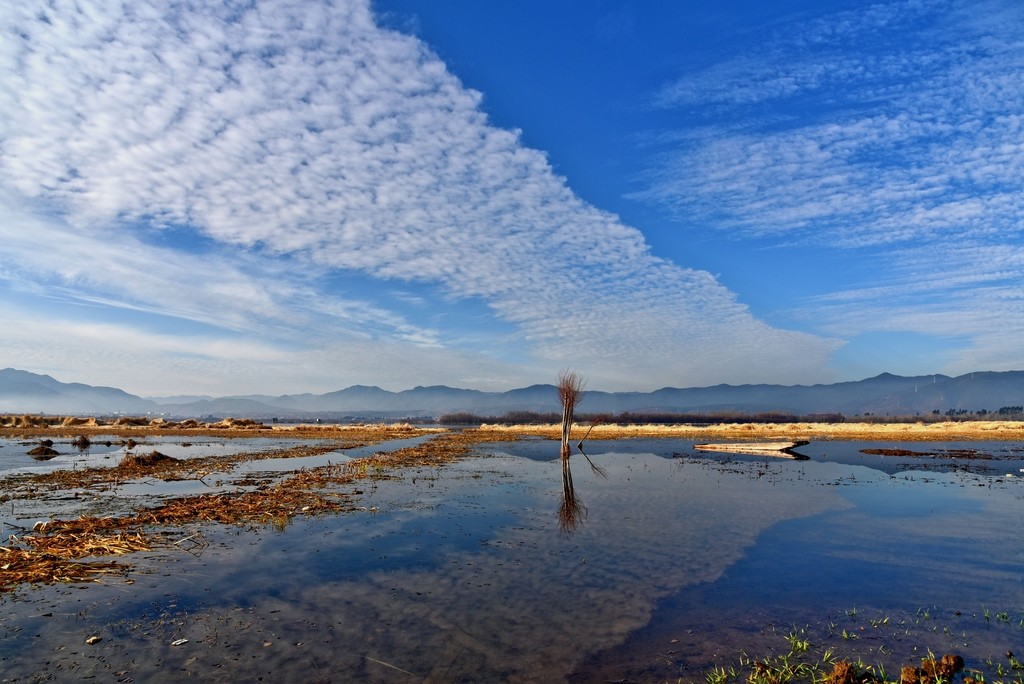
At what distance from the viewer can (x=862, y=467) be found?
35.3 m

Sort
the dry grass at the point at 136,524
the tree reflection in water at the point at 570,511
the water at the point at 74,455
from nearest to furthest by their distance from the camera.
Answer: the dry grass at the point at 136,524 → the tree reflection in water at the point at 570,511 → the water at the point at 74,455

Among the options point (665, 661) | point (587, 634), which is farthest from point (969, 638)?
point (587, 634)

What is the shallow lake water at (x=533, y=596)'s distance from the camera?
7.94m

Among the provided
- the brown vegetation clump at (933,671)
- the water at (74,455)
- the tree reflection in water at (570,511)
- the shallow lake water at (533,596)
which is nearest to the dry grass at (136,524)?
the shallow lake water at (533,596)

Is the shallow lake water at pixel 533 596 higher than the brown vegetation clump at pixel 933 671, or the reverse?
the brown vegetation clump at pixel 933 671

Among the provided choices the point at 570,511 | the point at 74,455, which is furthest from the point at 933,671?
the point at 74,455

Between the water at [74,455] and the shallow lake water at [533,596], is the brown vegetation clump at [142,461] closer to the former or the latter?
the water at [74,455]

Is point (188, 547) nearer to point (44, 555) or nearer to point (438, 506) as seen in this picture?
point (44, 555)

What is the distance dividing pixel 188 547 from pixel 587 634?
11372 millimetres

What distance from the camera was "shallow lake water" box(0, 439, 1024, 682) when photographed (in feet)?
26.0

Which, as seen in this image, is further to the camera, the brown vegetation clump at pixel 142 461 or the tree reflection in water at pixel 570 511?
the brown vegetation clump at pixel 142 461

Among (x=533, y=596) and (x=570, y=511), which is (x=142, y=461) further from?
(x=533, y=596)

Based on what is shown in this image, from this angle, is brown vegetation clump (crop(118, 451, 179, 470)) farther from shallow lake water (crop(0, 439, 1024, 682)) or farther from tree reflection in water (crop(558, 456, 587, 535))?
tree reflection in water (crop(558, 456, 587, 535))

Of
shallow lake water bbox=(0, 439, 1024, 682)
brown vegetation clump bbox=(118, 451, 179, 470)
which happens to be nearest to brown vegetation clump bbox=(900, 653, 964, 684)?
shallow lake water bbox=(0, 439, 1024, 682)
